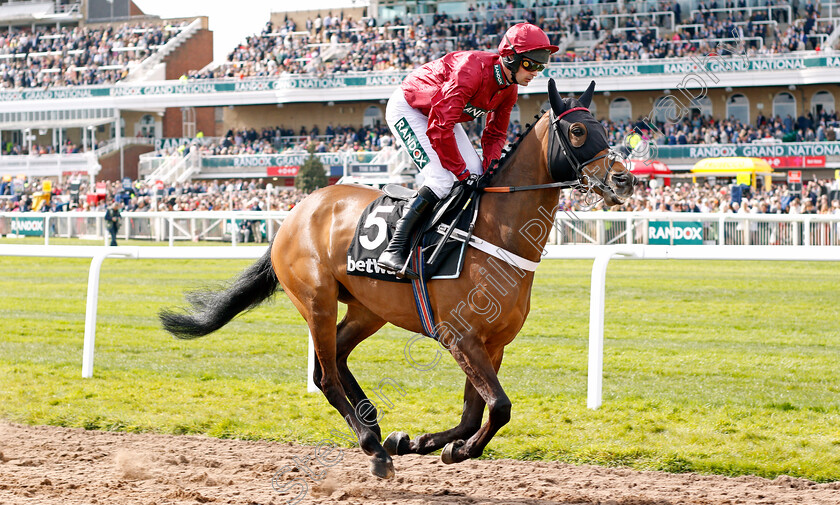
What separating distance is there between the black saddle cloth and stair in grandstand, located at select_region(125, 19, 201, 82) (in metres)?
44.1

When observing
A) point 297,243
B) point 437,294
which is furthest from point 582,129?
point 297,243

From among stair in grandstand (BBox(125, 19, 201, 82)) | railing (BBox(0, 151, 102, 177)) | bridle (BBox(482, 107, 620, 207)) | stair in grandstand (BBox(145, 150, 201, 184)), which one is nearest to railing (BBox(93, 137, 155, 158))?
railing (BBox(0, 151, 102, 177))

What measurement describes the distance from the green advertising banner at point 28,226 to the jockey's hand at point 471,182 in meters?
25.7

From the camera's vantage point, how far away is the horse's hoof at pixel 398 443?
4062 millimetres

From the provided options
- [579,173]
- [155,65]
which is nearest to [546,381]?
[579,173]

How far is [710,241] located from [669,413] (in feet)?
41.7

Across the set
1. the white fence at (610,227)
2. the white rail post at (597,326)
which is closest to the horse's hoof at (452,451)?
the white rail post at (597,326)

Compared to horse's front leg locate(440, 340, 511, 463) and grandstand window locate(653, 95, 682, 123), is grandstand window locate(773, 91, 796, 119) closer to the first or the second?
grandstand window locate(653, 95, 682, 123)

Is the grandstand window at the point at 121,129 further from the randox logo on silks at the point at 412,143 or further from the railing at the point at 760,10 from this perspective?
the randox logo on silks at the point at 412,143

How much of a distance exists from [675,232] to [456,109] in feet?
47.6

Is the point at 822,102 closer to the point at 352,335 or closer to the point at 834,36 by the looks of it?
the point at 834,36

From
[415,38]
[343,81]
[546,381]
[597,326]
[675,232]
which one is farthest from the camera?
[415,38]

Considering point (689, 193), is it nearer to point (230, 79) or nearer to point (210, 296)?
point (210, 296)

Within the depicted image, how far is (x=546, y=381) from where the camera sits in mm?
6246
